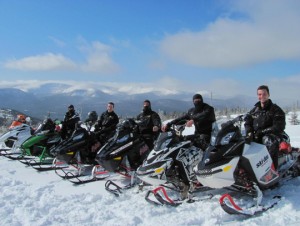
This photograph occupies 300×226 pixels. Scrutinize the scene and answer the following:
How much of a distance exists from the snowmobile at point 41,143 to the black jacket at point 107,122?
1.46 meters

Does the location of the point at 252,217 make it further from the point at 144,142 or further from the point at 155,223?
the point at 144,142

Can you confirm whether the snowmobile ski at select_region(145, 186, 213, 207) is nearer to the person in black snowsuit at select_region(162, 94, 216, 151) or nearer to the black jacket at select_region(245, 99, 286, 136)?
the person in black snowsuit at select_region(162, 94, 216, 151)

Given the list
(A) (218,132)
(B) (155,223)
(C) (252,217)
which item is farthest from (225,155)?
(B) (155,223)

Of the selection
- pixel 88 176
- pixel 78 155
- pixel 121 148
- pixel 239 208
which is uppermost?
pixel 121 148

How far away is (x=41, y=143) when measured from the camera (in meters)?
10.0

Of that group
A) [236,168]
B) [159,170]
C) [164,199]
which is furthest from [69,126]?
[236,168]

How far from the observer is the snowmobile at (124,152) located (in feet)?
22.7

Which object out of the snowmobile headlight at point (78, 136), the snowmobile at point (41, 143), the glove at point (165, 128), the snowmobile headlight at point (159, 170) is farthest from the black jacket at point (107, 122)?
the snowmobile headlight at point (159, 170)

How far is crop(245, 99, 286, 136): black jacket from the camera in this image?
564 cm

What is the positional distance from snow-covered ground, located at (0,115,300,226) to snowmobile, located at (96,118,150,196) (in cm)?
53

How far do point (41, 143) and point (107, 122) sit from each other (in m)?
2.17

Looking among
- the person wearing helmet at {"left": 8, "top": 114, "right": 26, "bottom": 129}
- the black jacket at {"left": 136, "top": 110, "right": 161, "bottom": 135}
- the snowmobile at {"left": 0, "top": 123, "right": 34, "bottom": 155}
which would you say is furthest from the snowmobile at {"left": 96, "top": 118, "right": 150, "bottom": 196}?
the person wearing helmet at {"left": 8, "top": 114, "right": 26, "bottom": 129}

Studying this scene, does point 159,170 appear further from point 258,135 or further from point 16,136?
point 16,136

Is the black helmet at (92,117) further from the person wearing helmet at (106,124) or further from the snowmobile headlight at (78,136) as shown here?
the snowmobile headlight at (78,136)
